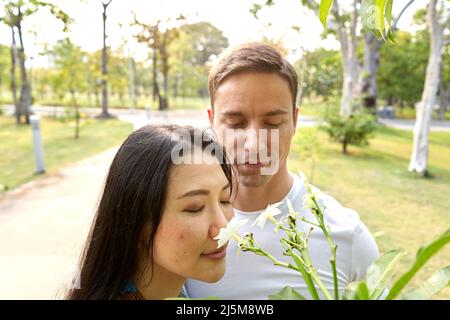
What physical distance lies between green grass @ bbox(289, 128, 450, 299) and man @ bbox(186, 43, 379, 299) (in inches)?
27.6

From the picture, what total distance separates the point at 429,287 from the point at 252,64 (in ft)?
1.72

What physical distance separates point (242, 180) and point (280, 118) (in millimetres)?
139

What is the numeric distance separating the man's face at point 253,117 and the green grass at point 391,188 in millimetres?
859

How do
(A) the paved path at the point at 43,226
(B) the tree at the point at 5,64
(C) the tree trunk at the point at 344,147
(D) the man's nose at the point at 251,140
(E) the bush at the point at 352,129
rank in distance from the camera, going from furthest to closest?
1. (B) the tree at the point at 5,64
2. (C) the tree trunk at the point at 344,147
3. (E) the bush at the point at 352,129
4. (A) the paved path at the point at 43,226
5. (D) the man's nose at the point at 251,140

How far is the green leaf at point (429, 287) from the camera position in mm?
280

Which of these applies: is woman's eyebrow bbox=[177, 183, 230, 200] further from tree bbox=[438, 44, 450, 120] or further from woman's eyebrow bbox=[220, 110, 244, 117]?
tree bbox=[438, 44, 450, 120]

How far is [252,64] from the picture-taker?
0.73m

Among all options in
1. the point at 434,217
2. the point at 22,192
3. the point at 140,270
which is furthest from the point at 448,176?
the point at 140,270

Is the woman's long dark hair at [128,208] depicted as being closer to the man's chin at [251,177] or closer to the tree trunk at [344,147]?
the man's chin at [251,177]

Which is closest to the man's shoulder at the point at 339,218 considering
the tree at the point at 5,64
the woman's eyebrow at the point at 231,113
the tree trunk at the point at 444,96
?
the woman's eyebrow at the point at 231,113

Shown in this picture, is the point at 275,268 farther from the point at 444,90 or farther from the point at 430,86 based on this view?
the point at 444,90

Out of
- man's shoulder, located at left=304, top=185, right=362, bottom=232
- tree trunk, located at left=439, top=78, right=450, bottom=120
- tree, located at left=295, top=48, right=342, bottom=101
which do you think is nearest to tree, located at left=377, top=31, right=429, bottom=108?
tree trunk, located at left=439, top=78, right=450, bottom=120

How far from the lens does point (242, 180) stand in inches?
30.4

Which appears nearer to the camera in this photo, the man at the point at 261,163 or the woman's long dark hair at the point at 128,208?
the woman's long dark hair at the point at 128,208
